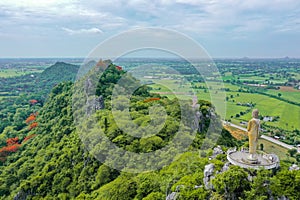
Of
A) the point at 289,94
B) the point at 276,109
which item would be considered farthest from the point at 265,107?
the point at 289,94

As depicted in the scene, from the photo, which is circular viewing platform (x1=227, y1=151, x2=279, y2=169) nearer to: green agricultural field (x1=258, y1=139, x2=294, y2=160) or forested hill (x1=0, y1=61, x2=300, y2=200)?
forested hill (x1=0, y1=61, x2=300, y2=200)

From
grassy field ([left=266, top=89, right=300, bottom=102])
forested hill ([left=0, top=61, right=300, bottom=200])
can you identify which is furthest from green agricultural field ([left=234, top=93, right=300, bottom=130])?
forested hill ([left=0, top=61, right=300, bottom=200])

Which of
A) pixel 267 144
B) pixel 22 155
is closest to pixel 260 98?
pixel 267 144

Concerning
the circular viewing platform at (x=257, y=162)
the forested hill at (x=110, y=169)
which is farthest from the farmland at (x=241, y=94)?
the circular viewing platform at (x=257, y=162)

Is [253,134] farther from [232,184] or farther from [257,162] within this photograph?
[232,184]

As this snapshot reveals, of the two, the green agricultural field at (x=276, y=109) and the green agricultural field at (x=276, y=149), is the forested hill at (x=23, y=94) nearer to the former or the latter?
the green agricultural field at (x=276, y=149)

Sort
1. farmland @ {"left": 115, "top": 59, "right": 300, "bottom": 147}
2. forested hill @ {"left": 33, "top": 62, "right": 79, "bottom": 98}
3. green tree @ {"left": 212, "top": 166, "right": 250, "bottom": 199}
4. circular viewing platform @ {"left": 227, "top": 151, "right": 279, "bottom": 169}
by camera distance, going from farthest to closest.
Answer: forested hill @ {"left": 33, "top": 62, "right": 79, "bottom": 98} < farmland @ {"left": 115, "top": 59, "right": 300, "bottom": 147} < circular viewing platform @ {"left": 227, "top": 151, "right": 279, "bottom": 169} < green tree @ {"left": 212, "top": 166, "right": 250, "bottom": 199}

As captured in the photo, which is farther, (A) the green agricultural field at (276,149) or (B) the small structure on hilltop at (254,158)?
(A) the green agricultural field at (276,149)
